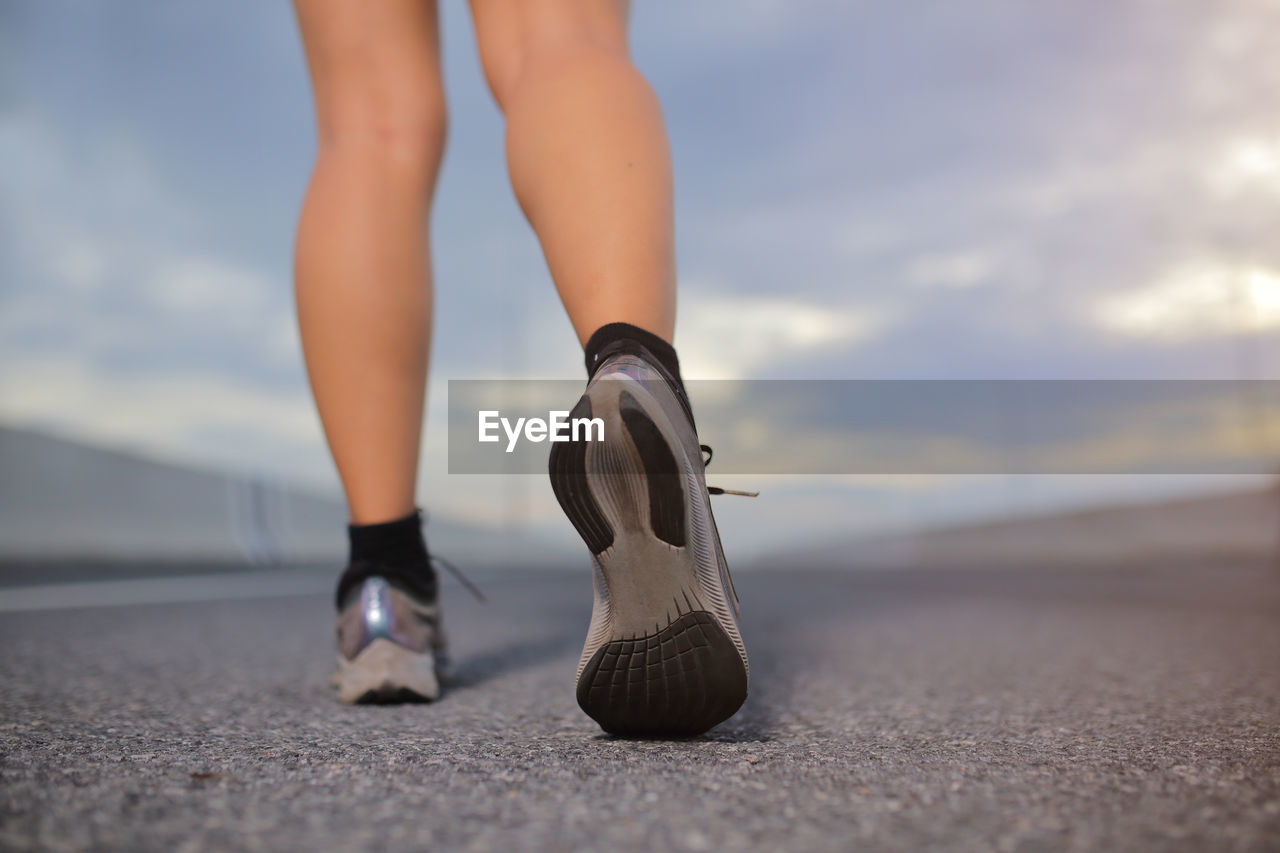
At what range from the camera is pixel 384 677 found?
111 cm

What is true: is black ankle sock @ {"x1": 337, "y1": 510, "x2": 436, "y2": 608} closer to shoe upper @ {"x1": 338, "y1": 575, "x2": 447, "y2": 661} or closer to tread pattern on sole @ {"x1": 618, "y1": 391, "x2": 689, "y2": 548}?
shoe upper @ {"x1": 338, "y1": 575, "x2": 447, "y2": 661}

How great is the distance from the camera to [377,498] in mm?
1156

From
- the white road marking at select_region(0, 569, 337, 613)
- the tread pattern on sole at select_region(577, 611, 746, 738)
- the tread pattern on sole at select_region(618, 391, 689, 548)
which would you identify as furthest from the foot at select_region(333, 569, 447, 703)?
the white road marking at select_region(0, 569, 337, 613)

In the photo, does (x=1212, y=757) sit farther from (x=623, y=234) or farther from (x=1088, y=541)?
(x=1088, y=541)

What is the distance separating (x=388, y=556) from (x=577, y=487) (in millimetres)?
486

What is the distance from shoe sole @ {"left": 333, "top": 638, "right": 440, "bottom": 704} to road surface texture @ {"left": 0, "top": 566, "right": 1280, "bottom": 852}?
37mm

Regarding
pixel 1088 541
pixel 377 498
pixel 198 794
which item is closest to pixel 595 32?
pixel 377 498

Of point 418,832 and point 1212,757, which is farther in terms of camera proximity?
point 1212,757

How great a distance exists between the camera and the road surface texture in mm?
554

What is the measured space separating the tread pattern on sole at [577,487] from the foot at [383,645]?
45 centimetres

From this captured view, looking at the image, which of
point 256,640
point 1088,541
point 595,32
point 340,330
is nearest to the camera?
point 595,32

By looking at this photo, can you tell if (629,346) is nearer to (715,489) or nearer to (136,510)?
(715,489)

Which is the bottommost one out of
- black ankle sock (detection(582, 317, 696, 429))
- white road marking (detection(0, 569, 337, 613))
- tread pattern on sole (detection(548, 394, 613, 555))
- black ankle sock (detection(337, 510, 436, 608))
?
white road marking (detection(0, 569, 337, 613))

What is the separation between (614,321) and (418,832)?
473mm
